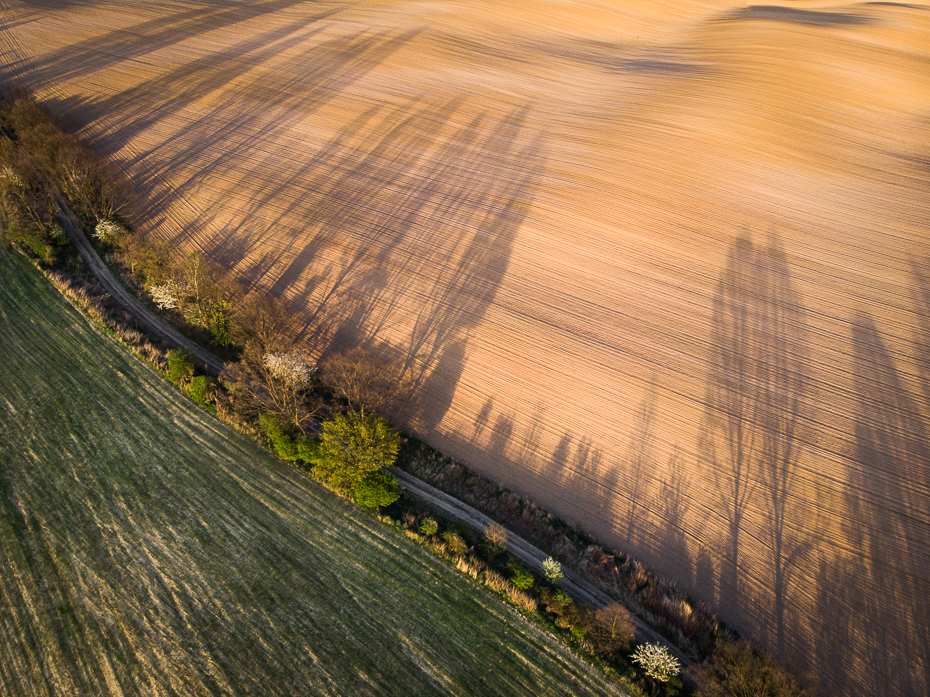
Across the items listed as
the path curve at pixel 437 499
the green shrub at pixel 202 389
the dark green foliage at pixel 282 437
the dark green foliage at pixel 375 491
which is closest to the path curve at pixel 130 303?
the path curve at pixel 437 499

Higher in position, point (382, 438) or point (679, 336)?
point (679, 336)

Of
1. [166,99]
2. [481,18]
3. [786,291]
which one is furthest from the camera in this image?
[481,18]

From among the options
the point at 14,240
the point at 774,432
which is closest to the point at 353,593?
the point at 774,432

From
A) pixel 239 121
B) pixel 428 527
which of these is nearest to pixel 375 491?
pixel 428 527

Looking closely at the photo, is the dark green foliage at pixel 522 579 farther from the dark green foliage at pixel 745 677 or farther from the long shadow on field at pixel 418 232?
the long shadow on field at pixel 418 232

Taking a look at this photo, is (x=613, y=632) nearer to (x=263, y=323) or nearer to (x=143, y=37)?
(x=263, y=323)

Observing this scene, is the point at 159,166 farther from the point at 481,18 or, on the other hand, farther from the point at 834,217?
the point at 834,217
